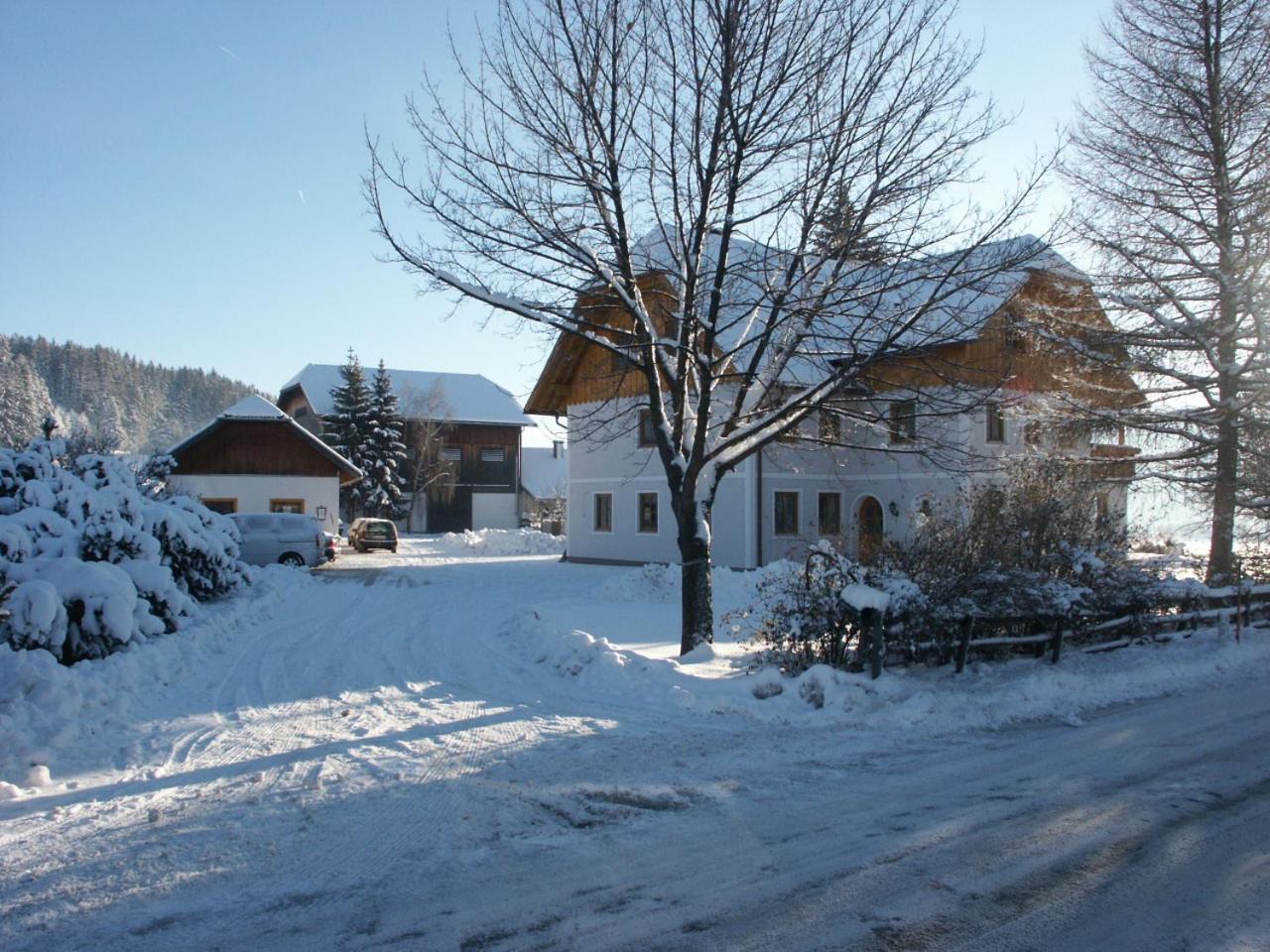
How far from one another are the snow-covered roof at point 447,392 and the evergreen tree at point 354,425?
4.12 meters

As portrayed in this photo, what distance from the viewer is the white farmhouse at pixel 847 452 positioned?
48.1ft

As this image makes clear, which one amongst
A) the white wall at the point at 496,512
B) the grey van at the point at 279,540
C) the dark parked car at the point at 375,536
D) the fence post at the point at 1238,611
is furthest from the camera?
the white wall at the point at 496,512

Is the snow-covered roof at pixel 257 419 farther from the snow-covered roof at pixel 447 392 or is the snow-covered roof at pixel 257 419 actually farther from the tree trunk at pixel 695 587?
the tree trunk at pixel 695 587

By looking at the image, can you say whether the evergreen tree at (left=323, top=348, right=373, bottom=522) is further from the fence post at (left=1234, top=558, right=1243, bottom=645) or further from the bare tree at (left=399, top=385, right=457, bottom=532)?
the fence post at (left=1234, top=558, right=1243, bottom=645)

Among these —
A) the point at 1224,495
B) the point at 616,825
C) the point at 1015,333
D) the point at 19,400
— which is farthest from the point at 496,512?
the point at 616,825

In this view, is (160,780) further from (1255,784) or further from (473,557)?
(473,557)

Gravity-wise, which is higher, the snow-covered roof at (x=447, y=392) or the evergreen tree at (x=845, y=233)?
the snow-covered roof at (x=447, y=392)

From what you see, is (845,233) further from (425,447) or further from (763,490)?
(425,447)

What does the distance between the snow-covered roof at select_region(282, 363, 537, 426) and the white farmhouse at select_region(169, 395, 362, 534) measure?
19.3 meters

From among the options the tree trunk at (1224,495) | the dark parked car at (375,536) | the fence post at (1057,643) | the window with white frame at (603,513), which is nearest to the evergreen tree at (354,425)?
the dark parked car at (375,536)

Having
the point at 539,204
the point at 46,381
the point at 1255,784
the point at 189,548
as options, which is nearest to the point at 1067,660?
the point at 1255,784

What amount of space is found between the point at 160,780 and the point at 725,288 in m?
8.89

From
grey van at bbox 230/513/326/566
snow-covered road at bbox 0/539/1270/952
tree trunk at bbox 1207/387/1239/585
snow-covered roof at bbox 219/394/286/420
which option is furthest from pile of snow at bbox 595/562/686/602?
snow-covered roof at bbox 219/394/286/420

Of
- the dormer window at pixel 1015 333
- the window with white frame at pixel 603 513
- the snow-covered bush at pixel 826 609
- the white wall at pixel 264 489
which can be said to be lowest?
the snow-covered bush at pixel 826 609
